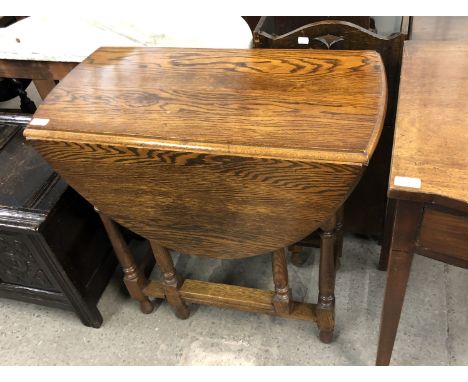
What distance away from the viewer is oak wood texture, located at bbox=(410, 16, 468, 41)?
1.22 metres

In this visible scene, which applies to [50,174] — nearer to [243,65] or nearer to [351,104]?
[243,65]

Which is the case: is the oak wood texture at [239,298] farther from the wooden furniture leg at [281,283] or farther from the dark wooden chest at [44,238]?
the dark wooden chest at [44,238]

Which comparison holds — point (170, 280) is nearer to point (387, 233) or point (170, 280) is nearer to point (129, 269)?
point (129, 269)

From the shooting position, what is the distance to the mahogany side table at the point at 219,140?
0.90m

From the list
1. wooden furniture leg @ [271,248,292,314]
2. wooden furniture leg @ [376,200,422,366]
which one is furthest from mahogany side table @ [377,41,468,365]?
wooden furniture leg @ [271,248,292,314]

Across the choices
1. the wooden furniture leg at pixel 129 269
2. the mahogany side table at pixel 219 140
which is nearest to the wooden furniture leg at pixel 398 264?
the mahogany side table at pixel 219 140

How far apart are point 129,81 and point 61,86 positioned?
0.57 ft

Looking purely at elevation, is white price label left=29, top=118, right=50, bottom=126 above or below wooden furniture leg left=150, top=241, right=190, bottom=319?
above

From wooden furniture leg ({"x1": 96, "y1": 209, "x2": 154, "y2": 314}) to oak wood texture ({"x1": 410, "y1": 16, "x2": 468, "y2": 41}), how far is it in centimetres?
98

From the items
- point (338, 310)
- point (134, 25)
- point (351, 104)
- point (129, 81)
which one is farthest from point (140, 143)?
point (338, 310)

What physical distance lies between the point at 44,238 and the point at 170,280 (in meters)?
0.38

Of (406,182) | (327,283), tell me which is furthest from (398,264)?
(327,283)

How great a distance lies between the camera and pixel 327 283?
1241 millimetres

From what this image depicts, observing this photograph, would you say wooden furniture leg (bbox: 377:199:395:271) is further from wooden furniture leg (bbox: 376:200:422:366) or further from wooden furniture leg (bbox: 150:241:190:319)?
wooden furniture leg (bbox: 150:241:190:319)
